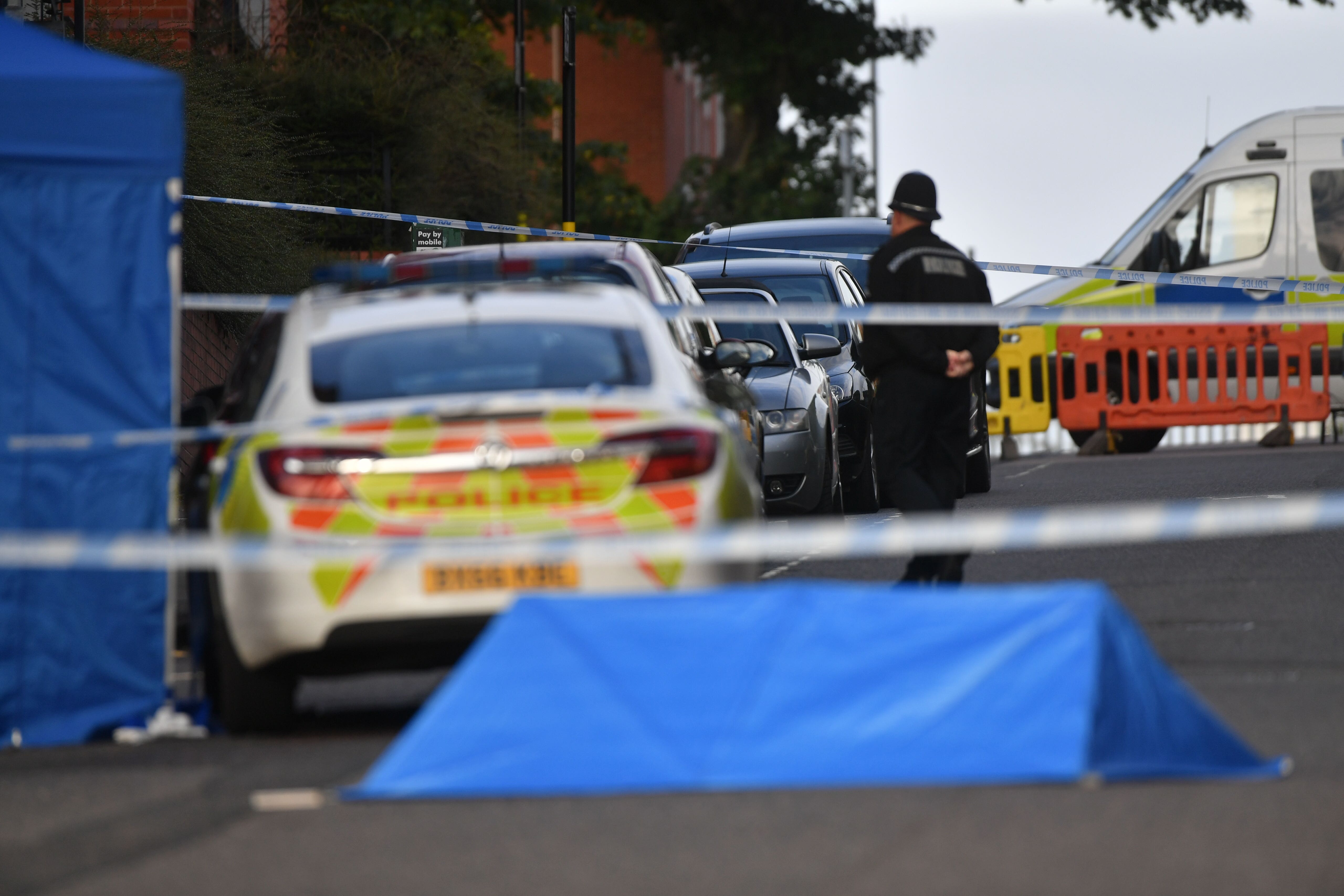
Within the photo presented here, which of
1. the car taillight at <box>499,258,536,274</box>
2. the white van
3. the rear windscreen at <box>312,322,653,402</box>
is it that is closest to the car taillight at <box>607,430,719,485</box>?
the rear windscreen at <box>312,322,653,402</box>

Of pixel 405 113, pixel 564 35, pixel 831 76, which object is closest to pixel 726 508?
pixel 564 35

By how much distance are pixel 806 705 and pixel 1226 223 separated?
59.4 ft

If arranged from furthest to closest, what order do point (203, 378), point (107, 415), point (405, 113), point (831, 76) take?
point (831, 76) → point (405, 113) → point (203, 378) → point (107, 415)

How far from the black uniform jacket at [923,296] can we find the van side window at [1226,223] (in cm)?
1399

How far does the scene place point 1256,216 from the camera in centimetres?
2352

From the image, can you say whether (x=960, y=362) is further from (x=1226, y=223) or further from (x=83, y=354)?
(x=1226, y=223)

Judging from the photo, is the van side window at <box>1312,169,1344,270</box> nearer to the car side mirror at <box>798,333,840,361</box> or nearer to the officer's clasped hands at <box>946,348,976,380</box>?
the car side mirror at <box>798,333,840,361</box>

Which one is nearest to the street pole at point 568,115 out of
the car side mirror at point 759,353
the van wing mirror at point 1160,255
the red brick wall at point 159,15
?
the red brick wall at point 159,15

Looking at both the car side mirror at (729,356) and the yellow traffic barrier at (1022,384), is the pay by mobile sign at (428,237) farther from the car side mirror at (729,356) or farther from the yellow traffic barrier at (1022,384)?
the car side mirror at (729,356)

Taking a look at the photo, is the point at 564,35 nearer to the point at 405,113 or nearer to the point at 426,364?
the point at 405,113

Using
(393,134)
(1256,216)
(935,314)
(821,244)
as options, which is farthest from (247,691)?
(393,134)

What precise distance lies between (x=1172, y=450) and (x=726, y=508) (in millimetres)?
20614

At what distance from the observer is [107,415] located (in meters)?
7.98

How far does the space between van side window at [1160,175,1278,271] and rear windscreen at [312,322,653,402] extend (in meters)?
16.3
